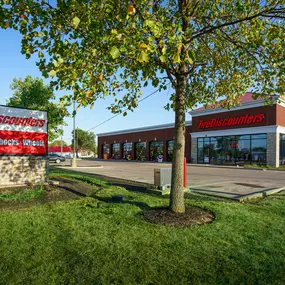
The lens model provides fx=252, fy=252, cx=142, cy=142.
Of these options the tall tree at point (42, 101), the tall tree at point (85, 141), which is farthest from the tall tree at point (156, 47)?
the tall tree at point (85, 141)

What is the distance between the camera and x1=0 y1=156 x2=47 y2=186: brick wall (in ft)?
29.1

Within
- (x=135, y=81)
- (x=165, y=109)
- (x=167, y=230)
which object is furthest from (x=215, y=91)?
(x=167, y=230)

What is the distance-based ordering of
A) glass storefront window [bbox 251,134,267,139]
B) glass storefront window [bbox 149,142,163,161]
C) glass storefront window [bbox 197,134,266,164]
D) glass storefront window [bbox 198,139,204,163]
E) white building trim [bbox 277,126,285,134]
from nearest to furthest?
1. white building trim [bbox 277,126,285,134]
2. glass storefront window [bbox 251,134,267,139]
3. glass storefront window [bbox 197,134,266,164]
4. glass storefront window [bbox 198,139,204,163]
5. glass storefront window [bbox 149,142,163,161]

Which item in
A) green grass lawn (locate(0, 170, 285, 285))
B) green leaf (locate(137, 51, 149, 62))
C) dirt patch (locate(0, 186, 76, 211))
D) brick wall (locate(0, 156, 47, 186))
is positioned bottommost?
green grass lawn (locate(0, 170, 285, 285))

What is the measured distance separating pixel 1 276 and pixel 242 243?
3619mm

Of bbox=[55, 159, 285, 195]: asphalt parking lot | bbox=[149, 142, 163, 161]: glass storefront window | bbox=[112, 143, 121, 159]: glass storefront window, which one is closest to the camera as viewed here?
bbox=[55, 159, 285, 195]: asphalt parking lot

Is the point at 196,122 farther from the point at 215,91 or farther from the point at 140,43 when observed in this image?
the point at 140,43

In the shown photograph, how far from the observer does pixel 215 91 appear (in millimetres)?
8211

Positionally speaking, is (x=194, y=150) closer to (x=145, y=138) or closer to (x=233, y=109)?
(x=233, y=109)

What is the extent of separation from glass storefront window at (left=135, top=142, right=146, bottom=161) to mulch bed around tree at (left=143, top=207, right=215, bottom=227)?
40.2 m

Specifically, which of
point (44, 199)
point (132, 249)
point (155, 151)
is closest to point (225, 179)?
point (44, 199)

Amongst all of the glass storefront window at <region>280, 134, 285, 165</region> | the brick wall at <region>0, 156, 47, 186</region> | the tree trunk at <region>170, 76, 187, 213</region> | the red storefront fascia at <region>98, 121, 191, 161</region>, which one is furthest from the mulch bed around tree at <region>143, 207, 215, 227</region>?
the red storefront fascia at <region>98, 121, 191, 161</region>

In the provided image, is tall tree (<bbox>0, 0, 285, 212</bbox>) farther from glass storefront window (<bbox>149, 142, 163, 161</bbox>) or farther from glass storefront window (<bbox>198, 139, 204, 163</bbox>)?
glass storefront window (<bbox>149, 142, 163, 161</bbox>)

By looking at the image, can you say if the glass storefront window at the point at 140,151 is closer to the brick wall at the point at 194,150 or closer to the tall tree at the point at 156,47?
the brick wall at the point at 194,150
